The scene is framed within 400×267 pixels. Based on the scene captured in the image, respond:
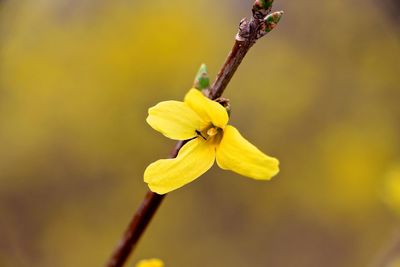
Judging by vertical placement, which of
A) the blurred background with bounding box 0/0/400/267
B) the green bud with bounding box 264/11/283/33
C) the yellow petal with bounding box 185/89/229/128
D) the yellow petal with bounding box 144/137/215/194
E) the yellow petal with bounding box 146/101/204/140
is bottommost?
the blurred background with bounding box 0/0/400/267

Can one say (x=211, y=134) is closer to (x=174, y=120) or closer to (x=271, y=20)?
(x=174, y=120)

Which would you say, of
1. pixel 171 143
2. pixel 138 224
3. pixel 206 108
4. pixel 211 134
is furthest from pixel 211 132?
pixel 171 143

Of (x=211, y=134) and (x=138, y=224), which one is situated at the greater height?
(x=211, y=134)

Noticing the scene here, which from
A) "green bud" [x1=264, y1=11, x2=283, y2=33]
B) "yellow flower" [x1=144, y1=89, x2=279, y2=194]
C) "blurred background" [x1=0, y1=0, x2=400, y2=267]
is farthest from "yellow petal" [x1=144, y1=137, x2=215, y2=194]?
"blurred background" [x1=0, y1=0, x2=400, y2=267]

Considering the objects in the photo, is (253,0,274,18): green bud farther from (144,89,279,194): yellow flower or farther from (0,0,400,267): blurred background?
(0,0,400,267): blurred background

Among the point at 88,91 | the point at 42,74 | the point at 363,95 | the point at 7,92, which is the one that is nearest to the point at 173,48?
the point at 88,91

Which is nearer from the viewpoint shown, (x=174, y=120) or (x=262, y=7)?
(x=262, y=7)

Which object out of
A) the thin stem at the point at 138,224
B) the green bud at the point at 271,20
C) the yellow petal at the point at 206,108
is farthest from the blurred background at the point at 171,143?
the green bud at the point at 271,20

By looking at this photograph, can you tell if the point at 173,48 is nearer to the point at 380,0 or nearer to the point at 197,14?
the point at 197,14
